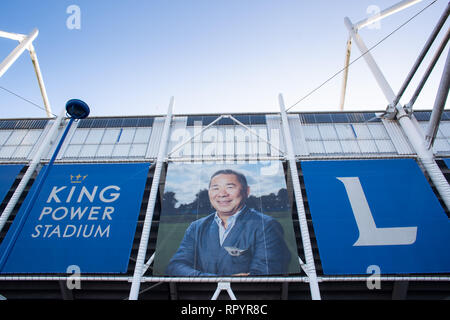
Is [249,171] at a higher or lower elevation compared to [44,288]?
higher

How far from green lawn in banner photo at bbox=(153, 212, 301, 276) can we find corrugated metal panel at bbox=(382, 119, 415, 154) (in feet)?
29.3

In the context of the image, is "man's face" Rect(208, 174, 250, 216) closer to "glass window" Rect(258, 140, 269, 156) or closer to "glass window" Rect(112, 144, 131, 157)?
"glass window" Rect(258, 140, 269, 156)

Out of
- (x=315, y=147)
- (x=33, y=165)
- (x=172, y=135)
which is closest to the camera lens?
(x=33, y=165)

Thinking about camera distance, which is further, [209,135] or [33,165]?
[209,135]

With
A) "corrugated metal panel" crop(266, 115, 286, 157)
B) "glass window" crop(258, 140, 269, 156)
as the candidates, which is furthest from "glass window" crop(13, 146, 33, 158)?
"corrugated metal panel" crop(266, 115, 286, 157)

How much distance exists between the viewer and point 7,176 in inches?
535

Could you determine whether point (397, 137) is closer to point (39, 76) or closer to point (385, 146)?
point (385, 146)

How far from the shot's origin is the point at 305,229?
11.1 m

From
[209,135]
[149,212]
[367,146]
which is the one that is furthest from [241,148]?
[367,146]

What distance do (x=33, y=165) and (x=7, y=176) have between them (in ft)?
5.49
